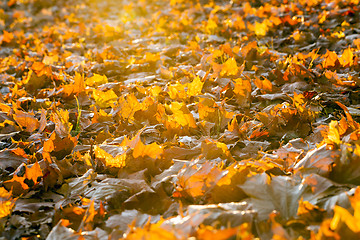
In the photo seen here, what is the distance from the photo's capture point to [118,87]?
2689mm

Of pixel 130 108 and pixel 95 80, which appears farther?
pixel 95 80

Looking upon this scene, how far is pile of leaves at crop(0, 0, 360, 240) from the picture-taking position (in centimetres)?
106

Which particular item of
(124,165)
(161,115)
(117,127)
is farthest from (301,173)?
(117,127)

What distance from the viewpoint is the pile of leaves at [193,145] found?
1056 millimetres

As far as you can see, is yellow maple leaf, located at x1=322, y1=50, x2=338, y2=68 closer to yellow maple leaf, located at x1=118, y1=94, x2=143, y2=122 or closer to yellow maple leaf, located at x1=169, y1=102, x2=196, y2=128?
yellow maple leaf, located at x1=169, y1=102, x2=196, y2=128

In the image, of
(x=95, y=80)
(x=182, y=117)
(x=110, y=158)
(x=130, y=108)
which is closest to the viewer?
(x=110, y=158)

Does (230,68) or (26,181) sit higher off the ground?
(230,68)

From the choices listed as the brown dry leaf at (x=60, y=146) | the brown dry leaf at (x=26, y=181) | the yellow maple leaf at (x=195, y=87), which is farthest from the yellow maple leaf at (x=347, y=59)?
the brown dry leaf at (x=26, y=181)

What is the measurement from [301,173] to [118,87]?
1.82 meters

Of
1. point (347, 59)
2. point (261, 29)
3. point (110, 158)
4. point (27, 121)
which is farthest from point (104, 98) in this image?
point (261, 29)

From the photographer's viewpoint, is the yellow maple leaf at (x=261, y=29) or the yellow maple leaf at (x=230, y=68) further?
the yellow maple leaf at (x=261, y=29)

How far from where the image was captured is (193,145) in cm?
174

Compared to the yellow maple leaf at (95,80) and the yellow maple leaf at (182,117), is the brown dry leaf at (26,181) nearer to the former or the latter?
the yellow maple leaf at (182,117)

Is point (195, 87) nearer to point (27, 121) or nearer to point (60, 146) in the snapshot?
point (60, 146)
